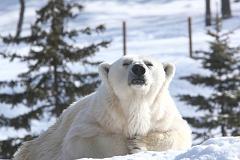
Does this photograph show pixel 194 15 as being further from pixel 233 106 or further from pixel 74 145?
pixel 74 145

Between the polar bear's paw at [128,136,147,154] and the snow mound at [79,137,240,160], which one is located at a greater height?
the snow mound at [79,137,240,160]

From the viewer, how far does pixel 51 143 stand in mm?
7766

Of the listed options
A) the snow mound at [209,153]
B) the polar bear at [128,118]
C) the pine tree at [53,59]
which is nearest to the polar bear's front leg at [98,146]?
the polar bear at [128,118]

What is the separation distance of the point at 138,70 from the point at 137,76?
0.06 meters

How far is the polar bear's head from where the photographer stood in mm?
6941

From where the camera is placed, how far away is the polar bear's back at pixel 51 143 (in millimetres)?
7675

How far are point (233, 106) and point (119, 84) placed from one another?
417 inches

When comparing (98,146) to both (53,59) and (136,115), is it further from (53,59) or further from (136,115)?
(53,59)

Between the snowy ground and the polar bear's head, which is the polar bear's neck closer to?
the polar bear's head

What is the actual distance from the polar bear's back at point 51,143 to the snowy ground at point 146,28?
13.5 metres

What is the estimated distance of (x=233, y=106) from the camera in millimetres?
17312

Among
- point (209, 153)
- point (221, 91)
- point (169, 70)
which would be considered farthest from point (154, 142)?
point (221, 91)

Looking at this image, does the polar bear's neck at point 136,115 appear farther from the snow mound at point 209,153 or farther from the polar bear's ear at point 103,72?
the snow mound at point 209,153

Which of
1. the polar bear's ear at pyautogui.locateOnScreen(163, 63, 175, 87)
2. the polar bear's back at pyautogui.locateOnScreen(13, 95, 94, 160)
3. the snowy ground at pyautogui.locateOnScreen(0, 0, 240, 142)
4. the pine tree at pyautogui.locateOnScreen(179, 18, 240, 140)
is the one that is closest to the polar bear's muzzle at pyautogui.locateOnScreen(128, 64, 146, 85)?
the polar bear's ear at pyautogui.locateOnScreen(163, 63, 175, 87)
